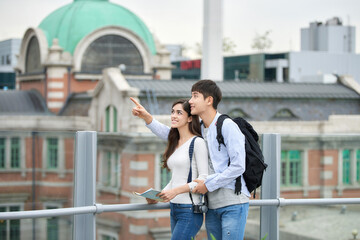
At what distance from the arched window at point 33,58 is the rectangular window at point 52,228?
127ft

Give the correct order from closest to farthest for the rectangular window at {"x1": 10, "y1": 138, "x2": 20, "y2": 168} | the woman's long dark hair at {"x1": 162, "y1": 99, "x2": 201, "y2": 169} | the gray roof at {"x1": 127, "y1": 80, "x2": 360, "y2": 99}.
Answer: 1. the woman's long dark hair at {"x1": 162, "y1": 99, "x2": 201, "y2": 169}
2. the rectangular window at {"x1": 10, "y1": 138, "x2": 20, "y2": 168}
3. the gray roof at {"x1": 127, "y1": 80, "x2": 360, "y2": 99}

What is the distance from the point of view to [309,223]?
23.6 feet

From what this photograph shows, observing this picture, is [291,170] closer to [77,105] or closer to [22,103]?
[77,105]

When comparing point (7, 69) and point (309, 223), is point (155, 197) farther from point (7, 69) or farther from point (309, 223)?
point (7, 69)

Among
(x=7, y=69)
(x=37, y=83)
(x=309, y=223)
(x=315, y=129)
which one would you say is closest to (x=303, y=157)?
(x=309, y=223)

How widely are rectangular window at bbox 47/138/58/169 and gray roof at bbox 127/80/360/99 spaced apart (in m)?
23.6

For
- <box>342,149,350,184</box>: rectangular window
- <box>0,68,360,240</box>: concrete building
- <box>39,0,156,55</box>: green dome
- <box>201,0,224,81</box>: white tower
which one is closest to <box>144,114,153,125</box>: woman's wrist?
<box>0,68,360,240</box>: concrete building

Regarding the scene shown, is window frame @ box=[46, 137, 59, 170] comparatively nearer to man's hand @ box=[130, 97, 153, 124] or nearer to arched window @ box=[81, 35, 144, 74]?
man's hand @ box=[130, 97, 153, 124]

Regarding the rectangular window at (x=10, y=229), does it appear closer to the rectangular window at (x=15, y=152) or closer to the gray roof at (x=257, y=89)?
the rectangular window at (x=15, y=152)

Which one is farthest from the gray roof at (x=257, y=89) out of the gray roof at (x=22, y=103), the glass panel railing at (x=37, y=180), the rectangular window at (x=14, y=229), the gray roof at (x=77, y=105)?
the rectangular window at (x=14, y=229)

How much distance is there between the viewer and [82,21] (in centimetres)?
4328

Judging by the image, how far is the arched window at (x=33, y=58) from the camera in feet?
147

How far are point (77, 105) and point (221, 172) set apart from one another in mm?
34701

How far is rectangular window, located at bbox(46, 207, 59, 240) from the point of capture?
244 inches
